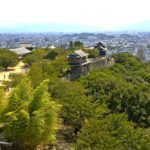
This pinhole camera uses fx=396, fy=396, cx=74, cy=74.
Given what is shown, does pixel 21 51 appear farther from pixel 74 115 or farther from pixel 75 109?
pixel 74 115

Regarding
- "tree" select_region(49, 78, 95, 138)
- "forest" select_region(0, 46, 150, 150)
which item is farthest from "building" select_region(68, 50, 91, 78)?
"tree" select_region(49, 78, 95, 138)

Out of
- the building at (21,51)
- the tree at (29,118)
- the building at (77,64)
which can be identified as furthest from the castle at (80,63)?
the tree at (29,118)

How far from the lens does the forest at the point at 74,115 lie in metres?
19.5

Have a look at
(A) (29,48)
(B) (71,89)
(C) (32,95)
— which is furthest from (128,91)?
(A) (29,48)

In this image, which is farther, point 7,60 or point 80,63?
point 7,60

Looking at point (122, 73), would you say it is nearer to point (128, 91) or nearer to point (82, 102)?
point (128, 91)

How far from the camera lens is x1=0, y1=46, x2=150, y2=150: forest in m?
19.5

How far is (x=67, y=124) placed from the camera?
91.9 ft

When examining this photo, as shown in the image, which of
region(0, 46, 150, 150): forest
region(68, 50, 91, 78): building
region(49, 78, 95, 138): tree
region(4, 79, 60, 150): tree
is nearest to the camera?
region(0, 46, 150, 150): forest

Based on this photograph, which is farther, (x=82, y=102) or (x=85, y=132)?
(x=82, y=102)

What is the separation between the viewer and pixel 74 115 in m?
26.0

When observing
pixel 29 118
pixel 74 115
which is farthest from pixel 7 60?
pixel 29 118

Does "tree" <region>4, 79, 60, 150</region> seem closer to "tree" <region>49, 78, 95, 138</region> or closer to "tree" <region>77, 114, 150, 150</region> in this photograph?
"tree" <region>77, 114, 150, 150</region>

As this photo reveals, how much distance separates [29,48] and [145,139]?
162ft
